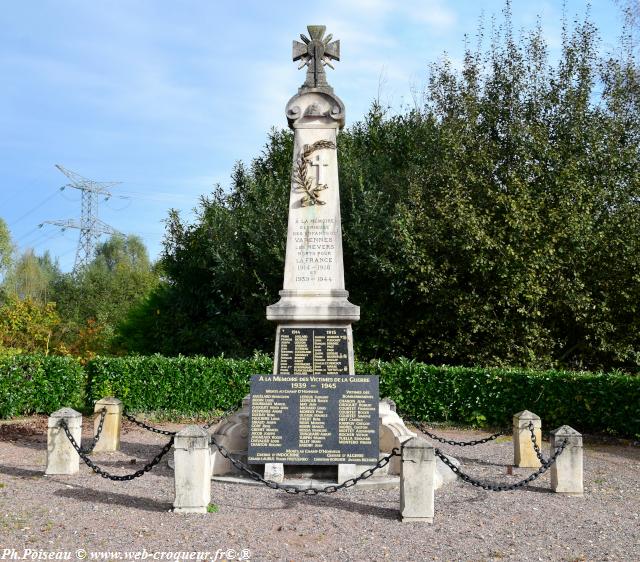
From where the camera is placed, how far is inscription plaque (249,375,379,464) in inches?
322

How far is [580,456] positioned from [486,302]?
901 centimetres

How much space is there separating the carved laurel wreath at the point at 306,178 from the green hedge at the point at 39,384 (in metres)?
8.98

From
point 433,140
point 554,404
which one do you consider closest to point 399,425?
point 554,404

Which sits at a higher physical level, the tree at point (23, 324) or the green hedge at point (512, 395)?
the tree at point (23, 324)

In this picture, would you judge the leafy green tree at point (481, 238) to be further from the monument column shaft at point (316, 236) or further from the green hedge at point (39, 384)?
the monument column shaft at point (316, 236)

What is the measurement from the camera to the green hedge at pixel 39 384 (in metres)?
15.3

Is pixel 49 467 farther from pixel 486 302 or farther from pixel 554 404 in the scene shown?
pixel 486 302

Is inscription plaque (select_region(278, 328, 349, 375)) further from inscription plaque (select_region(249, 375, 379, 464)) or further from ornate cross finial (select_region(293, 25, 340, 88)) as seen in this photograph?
ornate cross finial (select_region(293, 25, 340, 88))

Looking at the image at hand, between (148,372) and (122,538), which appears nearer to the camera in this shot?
(122,538)

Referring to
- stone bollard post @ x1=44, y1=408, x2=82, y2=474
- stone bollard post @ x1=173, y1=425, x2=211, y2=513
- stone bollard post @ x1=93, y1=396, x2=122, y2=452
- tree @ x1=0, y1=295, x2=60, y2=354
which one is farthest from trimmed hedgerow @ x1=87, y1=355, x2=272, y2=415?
tree @ x1=0, y1=295, x2=60, y2=354

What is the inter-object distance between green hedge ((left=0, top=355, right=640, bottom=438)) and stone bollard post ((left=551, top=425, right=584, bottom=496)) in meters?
5.71

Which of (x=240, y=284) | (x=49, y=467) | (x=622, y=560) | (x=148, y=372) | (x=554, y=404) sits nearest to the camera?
(x=622, y=560)

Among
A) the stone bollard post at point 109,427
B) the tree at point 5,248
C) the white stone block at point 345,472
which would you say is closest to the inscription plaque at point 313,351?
the white stone block at point 345,472

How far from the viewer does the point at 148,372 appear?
52.1 ft
